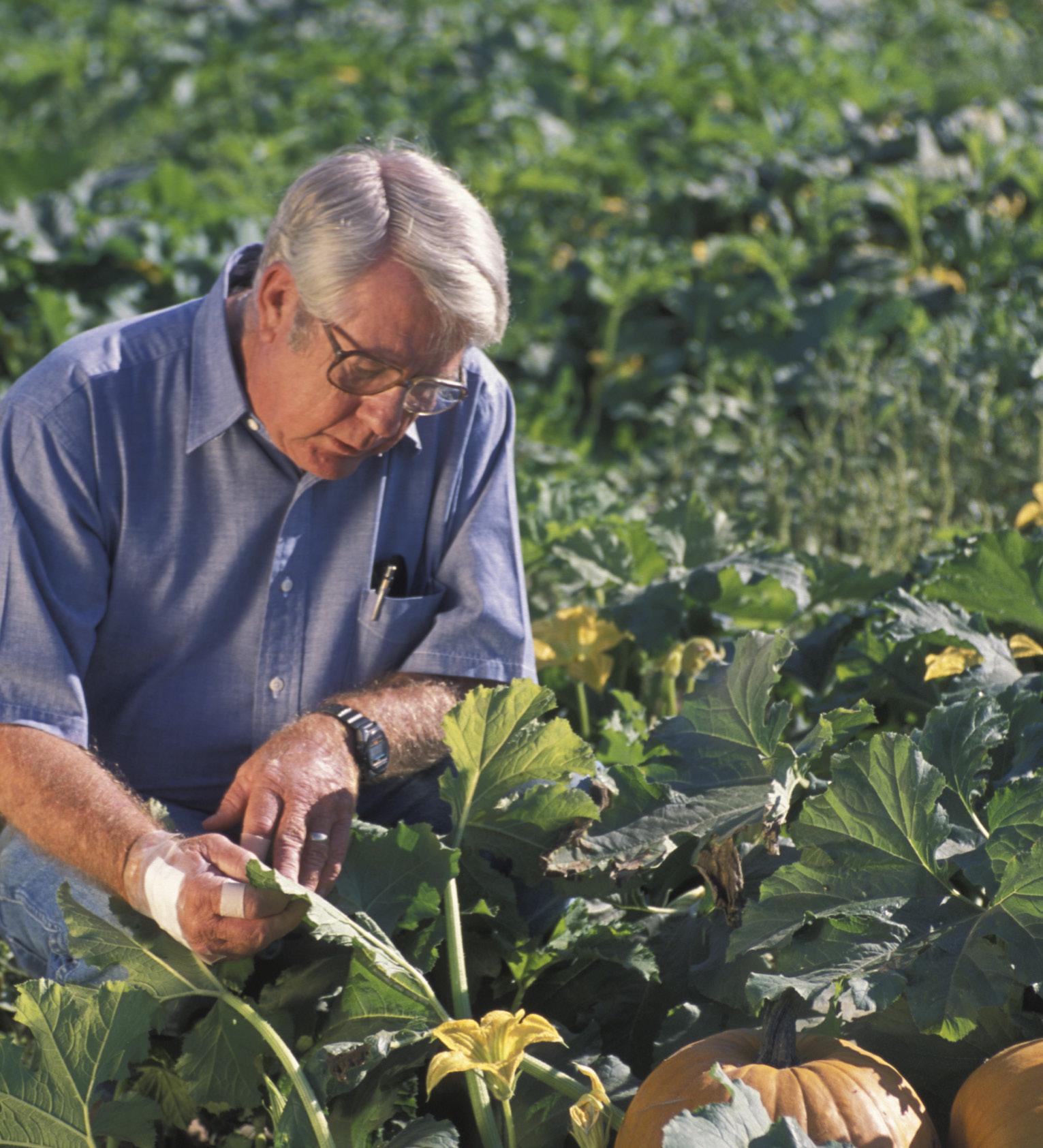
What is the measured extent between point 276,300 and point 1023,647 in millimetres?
1462

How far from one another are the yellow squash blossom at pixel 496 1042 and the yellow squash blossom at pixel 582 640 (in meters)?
1.33

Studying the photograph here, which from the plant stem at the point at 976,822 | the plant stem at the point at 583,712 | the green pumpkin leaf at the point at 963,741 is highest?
the green pumpkin leaf at the point at 963,741

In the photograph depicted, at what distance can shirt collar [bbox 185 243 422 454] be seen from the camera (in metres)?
2.69

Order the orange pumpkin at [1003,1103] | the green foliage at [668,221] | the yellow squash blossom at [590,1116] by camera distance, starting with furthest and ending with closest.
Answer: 1. the green foliage at [668,221]
2. the yellow squash blossom at [590,1116]
3. the orange pumpkin at [1003,1103]

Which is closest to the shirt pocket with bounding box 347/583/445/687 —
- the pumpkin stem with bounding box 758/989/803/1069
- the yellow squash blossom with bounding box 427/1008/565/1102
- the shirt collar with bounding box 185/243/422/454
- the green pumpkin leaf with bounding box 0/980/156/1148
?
the shirt collar with bounding box 185/243/422/454

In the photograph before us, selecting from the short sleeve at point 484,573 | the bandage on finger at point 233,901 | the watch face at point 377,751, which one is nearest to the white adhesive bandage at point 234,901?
the bandage on finger at point 233,901

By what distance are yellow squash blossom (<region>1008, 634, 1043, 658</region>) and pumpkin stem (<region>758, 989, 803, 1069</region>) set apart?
107cm

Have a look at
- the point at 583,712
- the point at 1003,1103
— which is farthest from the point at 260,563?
the point at 1003,1103

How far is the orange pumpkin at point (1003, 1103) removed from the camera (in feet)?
6.15

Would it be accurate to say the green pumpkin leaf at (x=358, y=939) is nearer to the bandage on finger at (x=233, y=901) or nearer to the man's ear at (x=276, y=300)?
the bandage on finger at (x=233, y=901)

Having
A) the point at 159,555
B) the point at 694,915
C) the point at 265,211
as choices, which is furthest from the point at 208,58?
the point at 694,915

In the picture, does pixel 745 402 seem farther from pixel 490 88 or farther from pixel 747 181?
pixel 490 88

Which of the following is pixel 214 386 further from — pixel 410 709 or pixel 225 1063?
pixel 225 1063

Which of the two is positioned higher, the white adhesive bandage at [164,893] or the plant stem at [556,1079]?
the white adhesive bandage at [164,893]
